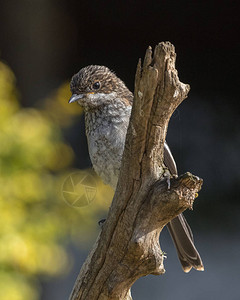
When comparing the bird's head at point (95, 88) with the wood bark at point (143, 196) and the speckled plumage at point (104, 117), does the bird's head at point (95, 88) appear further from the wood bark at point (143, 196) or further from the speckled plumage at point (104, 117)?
the wood bark at point (143, 196)

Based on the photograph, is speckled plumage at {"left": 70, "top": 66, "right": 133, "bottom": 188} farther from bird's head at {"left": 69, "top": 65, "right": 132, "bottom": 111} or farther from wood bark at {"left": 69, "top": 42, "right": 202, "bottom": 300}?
wood bark at {"left": 69, "top": 42, "right": 202, "bottom": 300}

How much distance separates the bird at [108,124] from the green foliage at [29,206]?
132 cm

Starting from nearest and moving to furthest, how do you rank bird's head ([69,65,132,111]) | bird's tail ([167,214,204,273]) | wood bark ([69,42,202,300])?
wood bark ([69,42,202,300]), bird's head ([69,65,132,111]), bird's tail ([167,214,204,273])

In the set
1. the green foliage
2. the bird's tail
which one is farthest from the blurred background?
the bird's tail

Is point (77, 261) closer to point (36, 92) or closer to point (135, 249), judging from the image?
point (36, 92)

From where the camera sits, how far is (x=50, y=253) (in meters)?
4.63

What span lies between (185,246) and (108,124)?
0.83 metres

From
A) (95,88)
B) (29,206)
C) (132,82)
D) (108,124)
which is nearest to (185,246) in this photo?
(108,124)

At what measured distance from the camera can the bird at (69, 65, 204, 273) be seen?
10.5 feet

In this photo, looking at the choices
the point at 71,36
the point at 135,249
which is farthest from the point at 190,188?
the point at 71,36

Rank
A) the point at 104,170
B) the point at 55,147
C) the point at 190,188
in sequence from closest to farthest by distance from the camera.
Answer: the point at 190,188, the point at 104,170, the point at 55,147

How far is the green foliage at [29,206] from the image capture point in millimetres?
4387

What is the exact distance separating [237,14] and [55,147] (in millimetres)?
2267

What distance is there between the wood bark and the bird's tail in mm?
546
